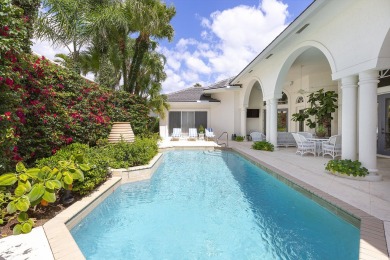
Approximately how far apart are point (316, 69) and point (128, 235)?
46.0ft

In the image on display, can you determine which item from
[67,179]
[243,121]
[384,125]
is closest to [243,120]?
[243,121]

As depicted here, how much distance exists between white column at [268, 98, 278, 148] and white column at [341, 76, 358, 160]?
16.3 ft

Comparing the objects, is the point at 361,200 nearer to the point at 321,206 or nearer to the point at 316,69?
the point at 321,206

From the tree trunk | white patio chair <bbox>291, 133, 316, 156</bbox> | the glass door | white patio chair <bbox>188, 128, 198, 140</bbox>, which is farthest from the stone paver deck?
white patio chair <bbox>188, 128, 198, 140</bbox>

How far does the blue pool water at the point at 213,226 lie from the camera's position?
3389 millimetres

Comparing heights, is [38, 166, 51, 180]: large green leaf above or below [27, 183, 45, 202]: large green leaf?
above

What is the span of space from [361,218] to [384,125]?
8.54m

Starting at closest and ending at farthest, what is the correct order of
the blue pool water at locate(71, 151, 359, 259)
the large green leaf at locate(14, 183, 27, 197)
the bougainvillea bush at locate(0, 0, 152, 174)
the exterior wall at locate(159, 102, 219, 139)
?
the large green leaf at locate(14, 183, 27, 197), the blue pool water at locate(71, 151, 359, 259), the bougainvillea bush at locate(0, 0, 152, 174), the exterior wall at locate(159, 102, 219, 139)

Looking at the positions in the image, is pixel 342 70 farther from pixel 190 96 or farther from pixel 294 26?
pixel 190 96

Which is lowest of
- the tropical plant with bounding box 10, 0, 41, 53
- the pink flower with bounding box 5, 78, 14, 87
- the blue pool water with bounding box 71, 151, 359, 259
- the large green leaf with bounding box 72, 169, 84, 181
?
the blue pool water with bounding box 71, 151, 359, 259

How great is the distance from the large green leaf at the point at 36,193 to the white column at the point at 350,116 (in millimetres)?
7731

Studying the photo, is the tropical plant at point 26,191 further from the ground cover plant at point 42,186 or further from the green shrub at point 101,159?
the green shrub at point 101,159

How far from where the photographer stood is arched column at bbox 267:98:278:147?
11500 mm

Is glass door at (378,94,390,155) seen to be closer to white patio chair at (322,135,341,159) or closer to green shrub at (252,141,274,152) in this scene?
white patio chair at (322,135,341,159)
